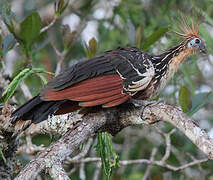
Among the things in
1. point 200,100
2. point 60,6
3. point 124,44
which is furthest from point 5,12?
point 124,44

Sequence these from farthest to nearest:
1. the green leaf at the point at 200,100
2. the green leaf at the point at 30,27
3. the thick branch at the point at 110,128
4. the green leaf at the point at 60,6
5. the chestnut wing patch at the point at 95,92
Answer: the green leaf at the point at 60,6 < the green leaf at the point at 30,27 < the green leaf at the point at 200,100 < the chestnut wing patch at the point at 95,92 < the thick branch at the point at 110,128

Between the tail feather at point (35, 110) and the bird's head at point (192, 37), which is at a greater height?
the bird's head at point (192, 37)

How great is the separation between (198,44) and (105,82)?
94cm

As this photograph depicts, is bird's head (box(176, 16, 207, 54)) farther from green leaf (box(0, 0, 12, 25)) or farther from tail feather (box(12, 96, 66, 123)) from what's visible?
green leaf (box(0, 0, 12, 25))

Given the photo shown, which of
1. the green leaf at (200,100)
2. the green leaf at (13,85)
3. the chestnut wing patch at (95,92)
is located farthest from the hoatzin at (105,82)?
the green leaf at (200,100)

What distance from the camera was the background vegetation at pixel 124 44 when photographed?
3354mm

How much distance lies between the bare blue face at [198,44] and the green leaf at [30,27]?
1.21 metres

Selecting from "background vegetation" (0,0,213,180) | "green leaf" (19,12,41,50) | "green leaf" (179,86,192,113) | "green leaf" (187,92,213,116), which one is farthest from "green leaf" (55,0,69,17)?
"green leaf" (187,92,213,116)

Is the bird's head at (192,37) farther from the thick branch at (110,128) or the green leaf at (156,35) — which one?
the thick branch at (110,128)

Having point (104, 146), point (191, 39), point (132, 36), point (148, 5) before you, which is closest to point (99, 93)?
point (104, 146)

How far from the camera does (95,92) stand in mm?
2857

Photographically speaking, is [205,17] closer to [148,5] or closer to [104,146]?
[104,146]

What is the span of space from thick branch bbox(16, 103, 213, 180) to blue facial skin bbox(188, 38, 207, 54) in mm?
863

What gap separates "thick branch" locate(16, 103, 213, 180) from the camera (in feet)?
7.15
